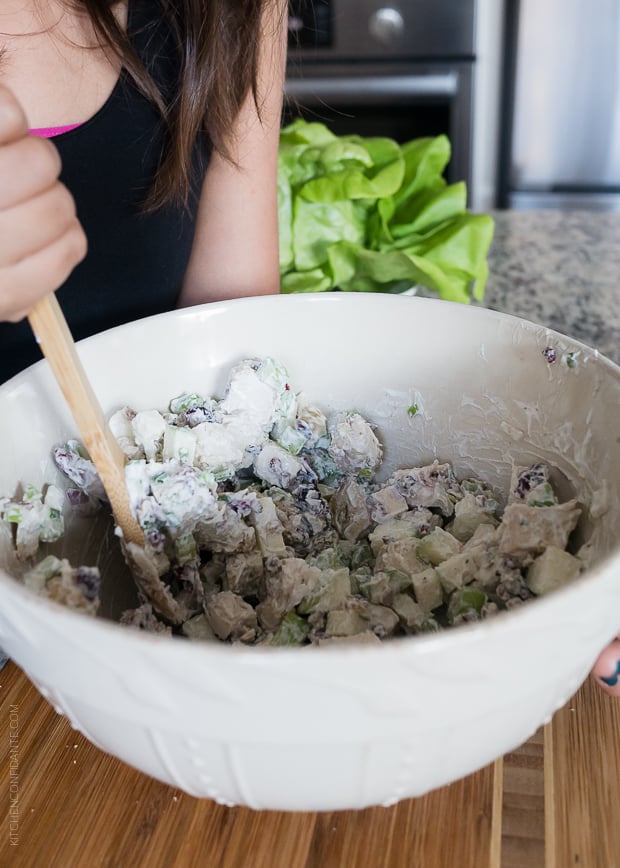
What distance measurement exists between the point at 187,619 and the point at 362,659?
0.30 metres

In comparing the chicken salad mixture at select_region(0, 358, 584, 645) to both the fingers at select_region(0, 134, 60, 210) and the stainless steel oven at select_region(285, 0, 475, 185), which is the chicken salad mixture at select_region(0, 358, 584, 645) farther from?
the stainless steel oven at select_region(285, 0, 475, 185)

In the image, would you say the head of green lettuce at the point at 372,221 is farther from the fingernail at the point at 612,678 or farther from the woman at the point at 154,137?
the fingernail at the point at 612,678

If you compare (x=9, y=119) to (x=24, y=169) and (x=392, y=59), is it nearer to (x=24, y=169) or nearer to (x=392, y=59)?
(x=24, y=169)

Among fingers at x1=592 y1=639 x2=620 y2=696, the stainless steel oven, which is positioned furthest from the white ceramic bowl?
the stainless steel oven

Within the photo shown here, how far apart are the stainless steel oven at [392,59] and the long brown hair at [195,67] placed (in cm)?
106

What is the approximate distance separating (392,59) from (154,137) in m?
1.25

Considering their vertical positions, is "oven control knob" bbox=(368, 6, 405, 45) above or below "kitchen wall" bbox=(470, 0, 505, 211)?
above

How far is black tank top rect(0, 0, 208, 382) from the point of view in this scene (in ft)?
3.06

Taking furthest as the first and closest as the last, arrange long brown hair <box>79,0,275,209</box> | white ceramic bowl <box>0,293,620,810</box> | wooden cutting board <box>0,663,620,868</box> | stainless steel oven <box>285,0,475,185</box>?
stainless steel oven <box>285,0,475,185</box>, long brown hair <box>79,0,275,209</box>, wooden cutting board <box>0,663,620,868</box>, white ceramic bowl <box>0,293,620,810</box>

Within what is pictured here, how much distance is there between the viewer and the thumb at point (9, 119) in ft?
1.47

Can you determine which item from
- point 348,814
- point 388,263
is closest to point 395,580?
point 348,814

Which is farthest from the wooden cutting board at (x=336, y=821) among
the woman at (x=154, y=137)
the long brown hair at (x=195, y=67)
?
the long brown hair at (x=195, y=67)

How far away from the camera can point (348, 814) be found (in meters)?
0.57

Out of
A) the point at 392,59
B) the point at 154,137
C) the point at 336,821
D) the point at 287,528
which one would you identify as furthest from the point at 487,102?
the point at 336,821
